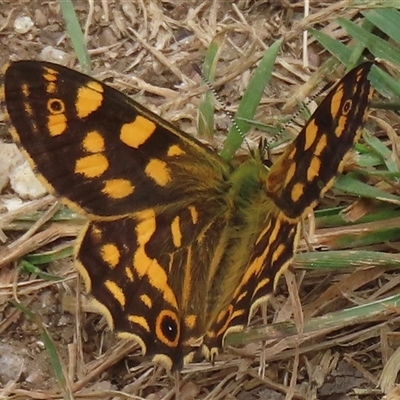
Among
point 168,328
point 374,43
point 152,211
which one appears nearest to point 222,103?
point 374,43

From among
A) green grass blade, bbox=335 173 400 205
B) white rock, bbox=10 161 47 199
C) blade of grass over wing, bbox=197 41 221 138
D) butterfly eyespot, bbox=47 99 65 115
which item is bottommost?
white rock, bbox=10 161 47 199

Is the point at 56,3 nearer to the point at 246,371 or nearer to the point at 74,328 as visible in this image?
the point at 74,328

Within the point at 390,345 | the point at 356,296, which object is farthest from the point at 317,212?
the point at 390,345

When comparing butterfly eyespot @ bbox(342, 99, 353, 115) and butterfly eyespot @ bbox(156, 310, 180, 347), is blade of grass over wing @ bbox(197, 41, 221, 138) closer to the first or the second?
butterfly eyespot @ bbox(156, 310, 180, 347)

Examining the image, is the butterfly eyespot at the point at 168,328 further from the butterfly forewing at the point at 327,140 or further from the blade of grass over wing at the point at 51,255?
the blade of grass over wing at the point at 51,255

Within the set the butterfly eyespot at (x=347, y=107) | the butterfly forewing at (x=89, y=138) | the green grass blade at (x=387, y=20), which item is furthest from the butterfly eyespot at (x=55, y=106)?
the green grass blade at (x=387, y=20)

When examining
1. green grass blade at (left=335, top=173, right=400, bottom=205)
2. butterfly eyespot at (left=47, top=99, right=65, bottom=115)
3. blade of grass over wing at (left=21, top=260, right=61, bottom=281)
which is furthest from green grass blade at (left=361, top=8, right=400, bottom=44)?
blade of grass over wing at (left=21, top=260, right=61, bottom=281)
